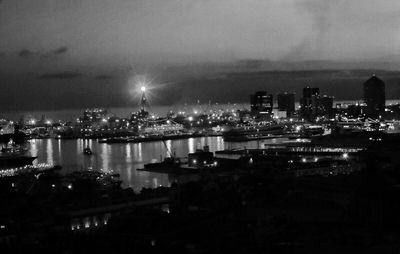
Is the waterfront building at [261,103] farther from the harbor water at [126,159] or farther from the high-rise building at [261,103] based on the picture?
the harbor water at [126,159]

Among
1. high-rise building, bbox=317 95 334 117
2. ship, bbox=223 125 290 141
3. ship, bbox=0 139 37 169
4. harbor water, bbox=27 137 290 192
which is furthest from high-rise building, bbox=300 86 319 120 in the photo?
ship, bbox=0 139 37 169

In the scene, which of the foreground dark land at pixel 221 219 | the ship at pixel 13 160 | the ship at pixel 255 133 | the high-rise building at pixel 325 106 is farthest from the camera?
the high-rise building at pixel 325 106

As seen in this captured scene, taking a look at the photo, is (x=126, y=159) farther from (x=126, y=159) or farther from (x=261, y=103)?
(x=261, y=103)

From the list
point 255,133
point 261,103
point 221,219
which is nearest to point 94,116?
point 261,103

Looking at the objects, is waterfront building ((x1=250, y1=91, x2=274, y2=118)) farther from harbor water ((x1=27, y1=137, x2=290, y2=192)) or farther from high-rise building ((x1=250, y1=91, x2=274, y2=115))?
harbor water ((x1=27, y1=137, x2=290, y2=192))

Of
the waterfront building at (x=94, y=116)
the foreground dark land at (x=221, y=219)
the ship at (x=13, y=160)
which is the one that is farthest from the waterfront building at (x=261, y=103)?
the foreground dark land at (x=221, y=219)

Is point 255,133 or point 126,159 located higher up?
point 255,133
